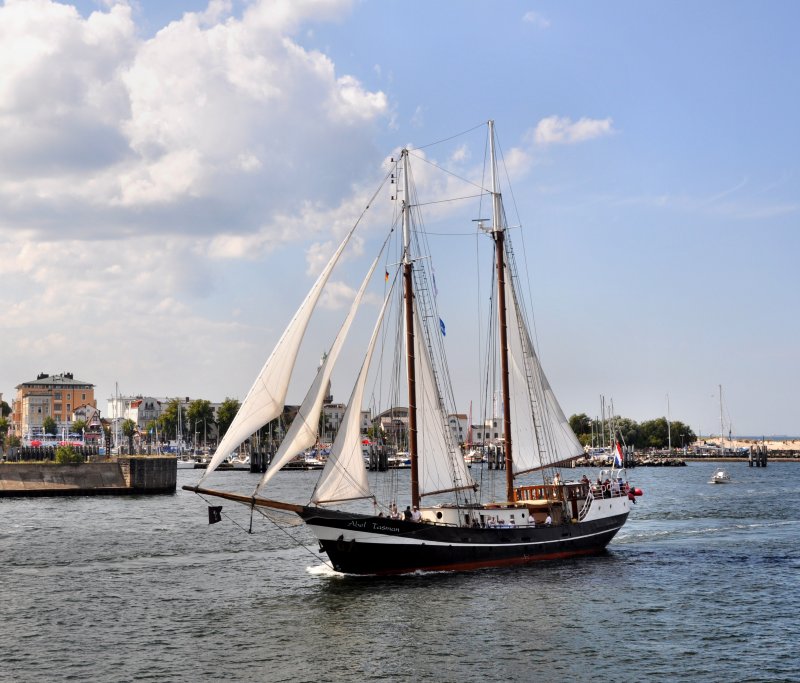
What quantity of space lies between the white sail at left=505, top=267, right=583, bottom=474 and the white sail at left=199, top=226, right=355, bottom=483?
18.1 meters

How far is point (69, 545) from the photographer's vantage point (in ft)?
197

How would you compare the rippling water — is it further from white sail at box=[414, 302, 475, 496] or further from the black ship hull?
white sail at box=[414, 302, 475, 496]

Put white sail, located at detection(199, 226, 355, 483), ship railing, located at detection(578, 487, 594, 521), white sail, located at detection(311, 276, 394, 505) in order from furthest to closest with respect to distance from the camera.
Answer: ship railing, located at detection(578, 487, 594, 521)
white sail, located at detection(311, 276, 394, 505)
white sail, located at detection(199, 226, 355, 483)

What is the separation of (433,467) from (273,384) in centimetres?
1228

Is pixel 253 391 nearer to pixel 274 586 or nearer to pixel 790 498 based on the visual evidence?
pixel 274 586

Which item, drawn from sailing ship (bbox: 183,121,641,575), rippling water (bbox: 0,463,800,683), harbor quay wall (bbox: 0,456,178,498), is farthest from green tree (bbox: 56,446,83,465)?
sailing ship (bbox: 183,121,641,575)

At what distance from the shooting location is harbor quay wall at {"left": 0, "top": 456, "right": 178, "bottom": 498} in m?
102

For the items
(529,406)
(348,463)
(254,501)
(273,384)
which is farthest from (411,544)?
(529,406)

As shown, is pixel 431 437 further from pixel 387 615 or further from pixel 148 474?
pixel 148 474

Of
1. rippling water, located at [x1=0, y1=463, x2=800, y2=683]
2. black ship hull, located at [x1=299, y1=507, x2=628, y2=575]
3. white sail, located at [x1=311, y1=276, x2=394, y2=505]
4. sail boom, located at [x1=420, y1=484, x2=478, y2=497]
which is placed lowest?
rippling water, located at [x1=0, y1=463, x2=800, y2=683]

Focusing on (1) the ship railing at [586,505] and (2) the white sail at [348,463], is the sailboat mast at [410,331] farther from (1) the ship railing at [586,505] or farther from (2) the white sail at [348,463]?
(1) the ship railing at [586,505]

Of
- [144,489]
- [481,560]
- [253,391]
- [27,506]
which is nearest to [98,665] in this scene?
[253,391]

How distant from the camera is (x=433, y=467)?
47.9 meters

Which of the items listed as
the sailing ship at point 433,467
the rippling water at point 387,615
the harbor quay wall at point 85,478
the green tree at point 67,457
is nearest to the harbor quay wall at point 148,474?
the harbor quay wall at point 85,478
